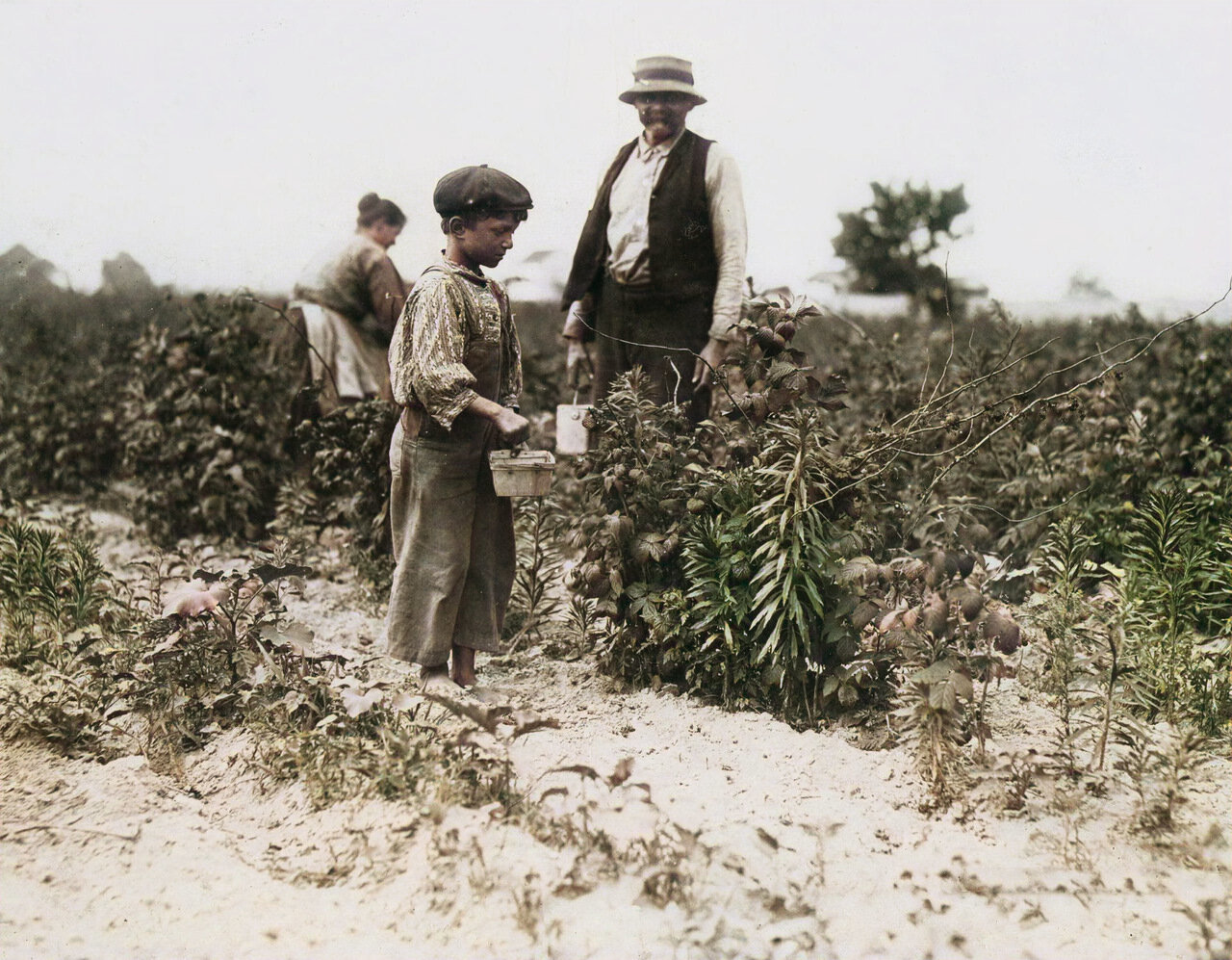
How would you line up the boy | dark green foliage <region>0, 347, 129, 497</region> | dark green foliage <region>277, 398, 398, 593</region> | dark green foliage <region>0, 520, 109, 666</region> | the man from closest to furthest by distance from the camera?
1. the boy
2. dark green foliage <region>0, 520, 109, 666</region>
3. the man
4. dark green foliage <region>277, 398, 398, 593</region>
5. dark green foliage <region>0, 347, 129, 497</region>

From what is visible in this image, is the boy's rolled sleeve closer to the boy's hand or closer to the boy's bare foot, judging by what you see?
the boy's hand

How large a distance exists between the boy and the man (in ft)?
2.48

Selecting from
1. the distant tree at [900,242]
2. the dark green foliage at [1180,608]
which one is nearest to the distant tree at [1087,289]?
the distant tree at [900,242]

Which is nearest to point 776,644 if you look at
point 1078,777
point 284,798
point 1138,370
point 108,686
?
point 1078,777

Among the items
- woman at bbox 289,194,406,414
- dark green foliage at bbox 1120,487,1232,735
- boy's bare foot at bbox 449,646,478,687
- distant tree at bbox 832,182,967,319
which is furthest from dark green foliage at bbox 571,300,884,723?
distant tree at bbox 832,182,967,319

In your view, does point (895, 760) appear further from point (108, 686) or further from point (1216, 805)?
point (108, 686)

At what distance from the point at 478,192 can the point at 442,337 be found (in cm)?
52

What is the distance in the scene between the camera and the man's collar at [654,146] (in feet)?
14.8

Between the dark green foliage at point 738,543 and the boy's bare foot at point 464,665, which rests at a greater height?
the dark green foliage at point 738,543

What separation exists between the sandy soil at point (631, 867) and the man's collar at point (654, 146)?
2572mm

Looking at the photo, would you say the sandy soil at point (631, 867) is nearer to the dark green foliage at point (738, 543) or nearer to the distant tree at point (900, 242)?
the dark green foliage at point (738, 543)

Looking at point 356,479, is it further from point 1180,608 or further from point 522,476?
point 1180,608

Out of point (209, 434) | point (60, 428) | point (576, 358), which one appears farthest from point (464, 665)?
point (60, 428)

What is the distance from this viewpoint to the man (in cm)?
446
